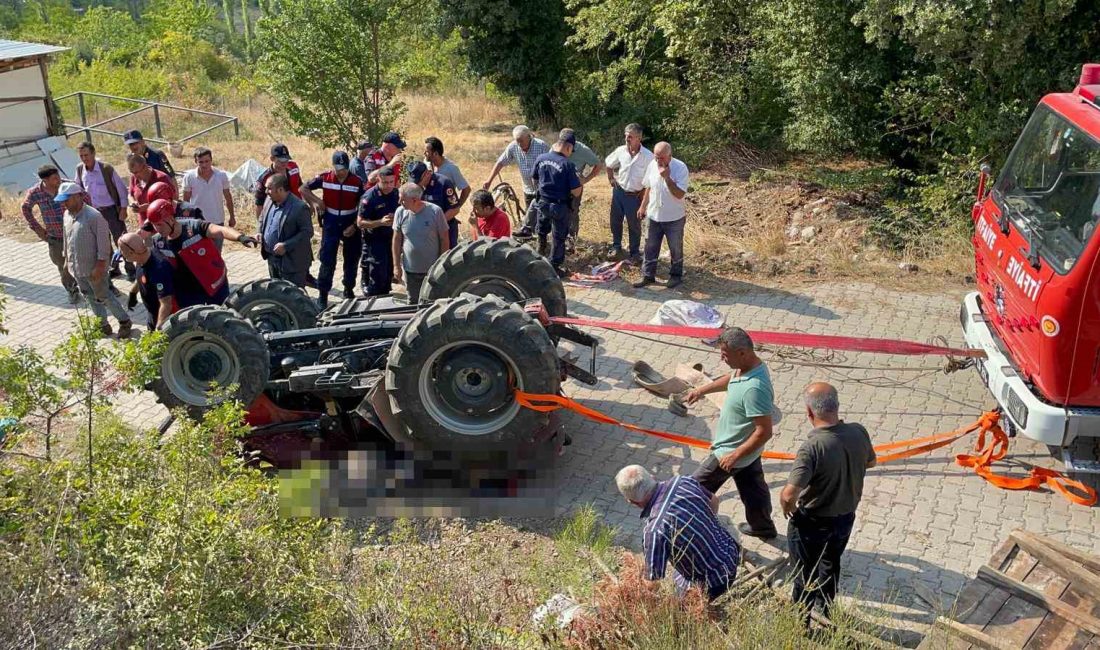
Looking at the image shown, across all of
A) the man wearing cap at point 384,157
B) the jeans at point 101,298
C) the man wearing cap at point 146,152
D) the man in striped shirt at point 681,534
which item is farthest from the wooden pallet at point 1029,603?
the man wearing cap at point 146,152

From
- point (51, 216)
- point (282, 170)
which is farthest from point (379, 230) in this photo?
point (51, 216)

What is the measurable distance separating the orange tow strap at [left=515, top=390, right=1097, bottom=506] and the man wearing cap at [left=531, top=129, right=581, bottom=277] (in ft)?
12.0

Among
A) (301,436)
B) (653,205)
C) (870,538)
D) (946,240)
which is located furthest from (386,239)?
(946,240)

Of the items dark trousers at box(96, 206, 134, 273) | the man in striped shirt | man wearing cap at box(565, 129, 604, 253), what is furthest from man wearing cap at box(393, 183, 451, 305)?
the man in striped shirt

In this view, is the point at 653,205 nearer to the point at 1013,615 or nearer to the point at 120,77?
the point at 1013,615

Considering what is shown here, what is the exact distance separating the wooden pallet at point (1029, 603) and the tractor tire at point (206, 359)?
168 inches

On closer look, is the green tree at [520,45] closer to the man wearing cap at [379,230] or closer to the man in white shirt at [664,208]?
the man in white shirt at [664,208]

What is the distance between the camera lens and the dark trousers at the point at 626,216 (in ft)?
35.3

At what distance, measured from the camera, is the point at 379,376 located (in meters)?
6.38

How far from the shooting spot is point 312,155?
1780cm

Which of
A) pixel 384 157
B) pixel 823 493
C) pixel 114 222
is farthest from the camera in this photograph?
pixel 384 157

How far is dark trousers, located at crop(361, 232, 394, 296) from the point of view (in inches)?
376

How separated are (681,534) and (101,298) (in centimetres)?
655

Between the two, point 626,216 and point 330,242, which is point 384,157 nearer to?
point 330,242
